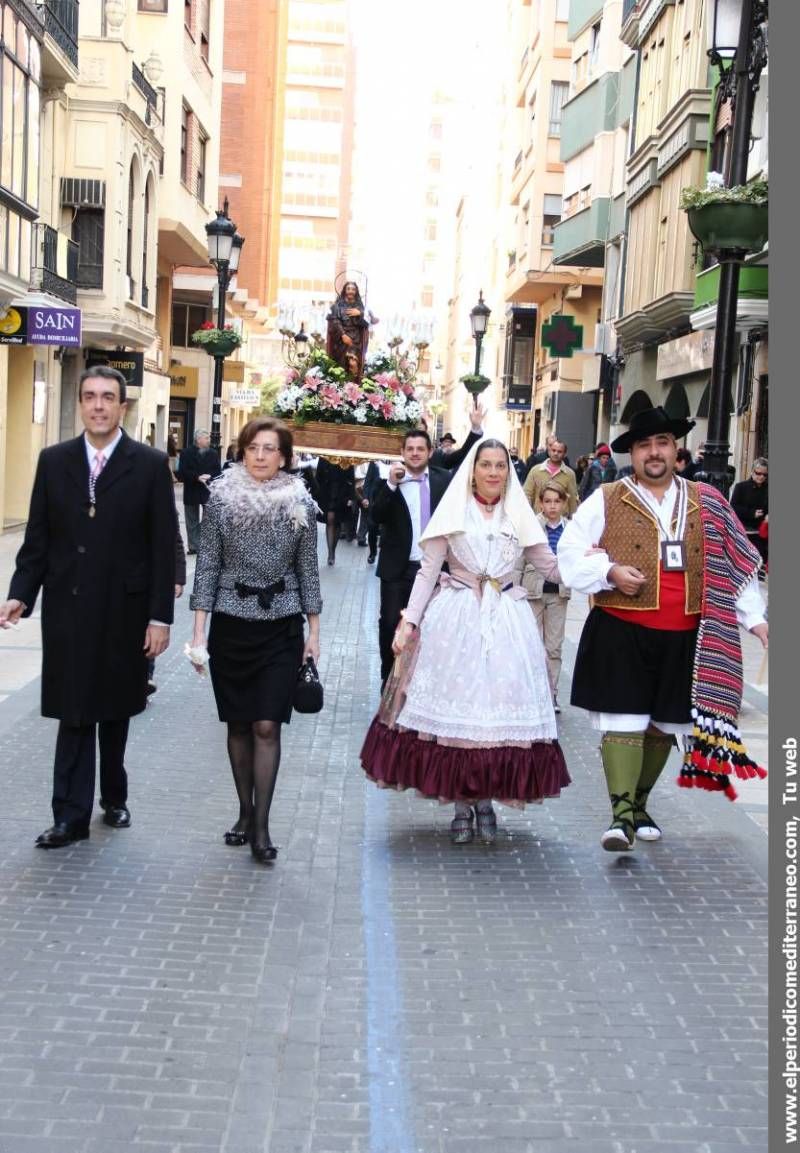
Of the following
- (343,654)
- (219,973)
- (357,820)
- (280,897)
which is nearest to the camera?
(219,973)

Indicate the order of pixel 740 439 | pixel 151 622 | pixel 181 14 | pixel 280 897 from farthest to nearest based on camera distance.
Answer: pixel 181 14 < pixel 740 439 < pixel 151 622 < pixel 280 897

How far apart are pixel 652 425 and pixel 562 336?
3186 centimetres

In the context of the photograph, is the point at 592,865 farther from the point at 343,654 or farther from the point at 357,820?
the point at 343,654

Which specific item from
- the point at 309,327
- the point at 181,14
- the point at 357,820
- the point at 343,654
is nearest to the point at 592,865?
the point at 357,820

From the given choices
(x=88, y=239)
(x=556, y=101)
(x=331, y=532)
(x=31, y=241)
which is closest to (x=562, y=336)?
(x=88, y=239)

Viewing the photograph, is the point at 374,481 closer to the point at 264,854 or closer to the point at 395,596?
the point at 395,596

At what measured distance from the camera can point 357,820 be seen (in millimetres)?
7867

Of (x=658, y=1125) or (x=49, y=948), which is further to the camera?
(x=49, y=948)

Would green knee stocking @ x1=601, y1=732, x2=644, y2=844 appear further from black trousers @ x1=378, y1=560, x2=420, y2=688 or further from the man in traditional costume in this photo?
black trousers @ x1=378, y1=560, x2=420, y2=688

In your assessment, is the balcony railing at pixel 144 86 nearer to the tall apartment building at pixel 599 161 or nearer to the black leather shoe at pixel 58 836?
the tall apartment building at pixel 599 161

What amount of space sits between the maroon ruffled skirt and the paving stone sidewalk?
0.29 m

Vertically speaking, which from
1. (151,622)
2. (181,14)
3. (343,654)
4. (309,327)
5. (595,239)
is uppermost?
(181,14)

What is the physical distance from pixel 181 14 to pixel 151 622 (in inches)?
1383

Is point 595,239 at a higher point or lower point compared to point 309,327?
higher
